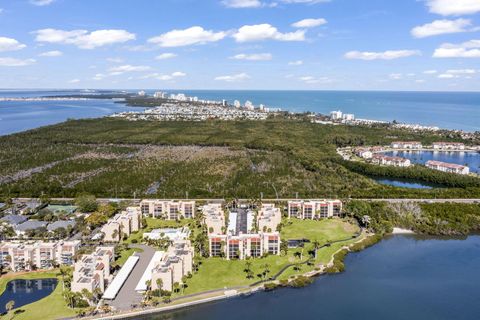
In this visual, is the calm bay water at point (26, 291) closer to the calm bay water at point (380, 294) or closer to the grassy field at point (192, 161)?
the calm bay water at point (380, 294)

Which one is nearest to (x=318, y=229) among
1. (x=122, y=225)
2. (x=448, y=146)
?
(x=122, y=225)

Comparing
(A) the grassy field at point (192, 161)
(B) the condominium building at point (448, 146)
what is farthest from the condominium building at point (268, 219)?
(B) the condominium building at point (448, 146)

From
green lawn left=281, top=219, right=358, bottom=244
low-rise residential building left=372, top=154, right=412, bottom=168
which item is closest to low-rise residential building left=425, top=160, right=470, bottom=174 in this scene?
low-rise residential building left=372, top=154, right=412, bottom=168

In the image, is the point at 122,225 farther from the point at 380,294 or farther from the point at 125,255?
the point at 380,294

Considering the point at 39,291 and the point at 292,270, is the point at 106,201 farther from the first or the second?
the point at 292,270

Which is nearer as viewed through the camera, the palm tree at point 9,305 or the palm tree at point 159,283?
the palm tree at point 9,305
